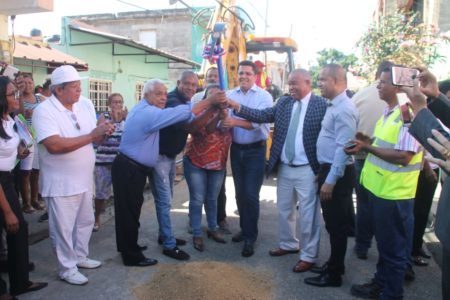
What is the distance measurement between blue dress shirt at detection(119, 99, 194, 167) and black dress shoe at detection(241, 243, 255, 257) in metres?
1.35

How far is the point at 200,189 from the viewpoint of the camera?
4371 millimetres

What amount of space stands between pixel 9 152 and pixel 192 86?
1.90 m

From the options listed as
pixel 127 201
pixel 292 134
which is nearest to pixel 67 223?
pixel 127 201

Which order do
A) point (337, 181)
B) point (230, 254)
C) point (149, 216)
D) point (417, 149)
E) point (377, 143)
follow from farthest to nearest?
point (149, 216) → point (230, 254) → point (337, 181) → point (377, 143) → point (417, 149)

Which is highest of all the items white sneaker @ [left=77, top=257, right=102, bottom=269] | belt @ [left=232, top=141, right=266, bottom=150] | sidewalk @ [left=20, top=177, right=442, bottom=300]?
belt @ [left=232, top=141, right=266, bottom=150]

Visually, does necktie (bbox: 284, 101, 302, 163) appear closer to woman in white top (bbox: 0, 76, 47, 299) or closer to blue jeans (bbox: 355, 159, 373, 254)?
blue jeans (bbox: 355, 159, 373, 254)

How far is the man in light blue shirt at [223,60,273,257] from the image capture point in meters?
4.29

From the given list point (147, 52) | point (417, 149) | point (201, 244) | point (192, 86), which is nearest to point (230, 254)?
point (201, 244)

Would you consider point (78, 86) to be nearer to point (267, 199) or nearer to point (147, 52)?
point (267, 199)

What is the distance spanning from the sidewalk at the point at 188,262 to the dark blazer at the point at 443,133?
4.99 feet

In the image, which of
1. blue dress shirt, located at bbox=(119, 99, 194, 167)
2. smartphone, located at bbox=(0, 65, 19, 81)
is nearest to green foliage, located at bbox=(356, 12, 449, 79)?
blue dress shirt, located at bbox=(119, 99, 194, 167)

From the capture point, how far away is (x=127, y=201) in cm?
382

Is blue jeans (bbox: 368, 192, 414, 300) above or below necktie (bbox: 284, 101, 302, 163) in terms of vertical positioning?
below

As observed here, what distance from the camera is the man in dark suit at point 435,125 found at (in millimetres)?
1843
